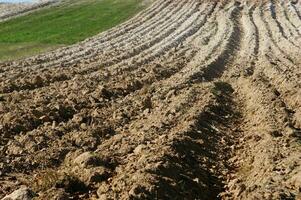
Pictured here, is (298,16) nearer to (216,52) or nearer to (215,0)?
(215,0)

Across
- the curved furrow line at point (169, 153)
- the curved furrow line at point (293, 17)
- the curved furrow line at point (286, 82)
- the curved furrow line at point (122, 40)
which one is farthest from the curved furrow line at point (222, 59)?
the curved furrow line at point (169, 153)

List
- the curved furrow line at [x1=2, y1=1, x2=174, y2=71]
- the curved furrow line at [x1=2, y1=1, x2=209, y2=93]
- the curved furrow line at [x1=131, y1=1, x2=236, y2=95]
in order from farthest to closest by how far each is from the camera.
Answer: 1. the curved furrow line at [x1=2, y1=1, x2=174, y2=71]
2. the curved furrow line at [x1=131, y1=1, x2=236, y2=95]
3. the curved furrow line at [x1=2, y1=1, x2=209, y2=93]

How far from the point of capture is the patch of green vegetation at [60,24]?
1356 inches

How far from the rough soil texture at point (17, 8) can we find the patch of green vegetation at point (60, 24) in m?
1.47

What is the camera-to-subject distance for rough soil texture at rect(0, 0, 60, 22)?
4862 cm

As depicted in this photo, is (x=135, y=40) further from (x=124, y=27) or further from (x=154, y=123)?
(x=154, y=123)

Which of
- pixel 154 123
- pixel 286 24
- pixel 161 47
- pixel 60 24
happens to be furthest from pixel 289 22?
pixel 154 123

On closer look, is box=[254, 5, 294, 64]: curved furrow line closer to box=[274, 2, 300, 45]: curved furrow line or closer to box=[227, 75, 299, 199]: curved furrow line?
box=[274, 2, 300, 45]: curved furrow line

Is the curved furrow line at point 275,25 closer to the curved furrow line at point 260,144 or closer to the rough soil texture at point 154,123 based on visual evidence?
the rough soil texture at point 154,123

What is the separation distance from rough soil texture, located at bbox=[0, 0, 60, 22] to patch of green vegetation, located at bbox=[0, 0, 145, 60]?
1.47 m

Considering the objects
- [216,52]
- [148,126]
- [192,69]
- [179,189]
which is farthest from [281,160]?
[216,52]

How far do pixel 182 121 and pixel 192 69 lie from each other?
8.97 m

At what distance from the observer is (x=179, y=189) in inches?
399

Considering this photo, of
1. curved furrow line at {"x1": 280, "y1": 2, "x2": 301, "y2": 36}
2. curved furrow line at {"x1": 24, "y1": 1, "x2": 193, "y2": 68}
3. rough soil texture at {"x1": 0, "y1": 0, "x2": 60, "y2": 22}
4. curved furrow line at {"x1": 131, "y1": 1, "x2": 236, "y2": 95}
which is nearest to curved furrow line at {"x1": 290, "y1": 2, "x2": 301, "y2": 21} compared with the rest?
curved furrow line at {"x1": 280, "y1": 2, "x2": 301, "y2": 36}
